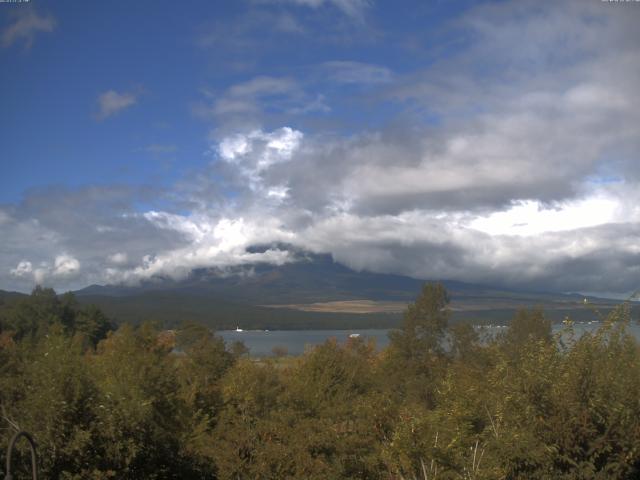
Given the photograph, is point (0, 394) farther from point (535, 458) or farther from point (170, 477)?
point (535, 458)

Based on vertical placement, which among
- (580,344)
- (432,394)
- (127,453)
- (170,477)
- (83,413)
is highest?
(580,344)

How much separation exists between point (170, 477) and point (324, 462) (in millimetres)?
4490

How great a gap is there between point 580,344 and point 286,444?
918cm

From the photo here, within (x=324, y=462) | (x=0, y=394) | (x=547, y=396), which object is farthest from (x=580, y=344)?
(x=0, y=394)

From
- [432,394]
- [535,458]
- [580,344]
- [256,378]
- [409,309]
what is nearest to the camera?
[535,458]

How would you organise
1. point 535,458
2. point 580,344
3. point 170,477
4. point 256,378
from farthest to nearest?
point 256,378
point 170,477
point 580,344
point 535,458

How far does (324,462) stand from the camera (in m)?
18.5

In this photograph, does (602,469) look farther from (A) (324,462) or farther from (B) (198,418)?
(B) (198,418)

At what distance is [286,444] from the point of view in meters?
19.0

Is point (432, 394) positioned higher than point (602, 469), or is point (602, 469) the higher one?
point (602, 469)

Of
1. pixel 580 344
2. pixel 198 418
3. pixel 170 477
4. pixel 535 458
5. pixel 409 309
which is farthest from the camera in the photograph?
pixel 409 309

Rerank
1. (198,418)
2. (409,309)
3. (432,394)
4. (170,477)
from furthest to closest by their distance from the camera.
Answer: (409,309) → (432,394) → (198,418) → (170,477)

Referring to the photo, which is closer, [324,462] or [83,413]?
[83,413]

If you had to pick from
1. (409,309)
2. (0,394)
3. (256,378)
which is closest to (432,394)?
(409,309)
